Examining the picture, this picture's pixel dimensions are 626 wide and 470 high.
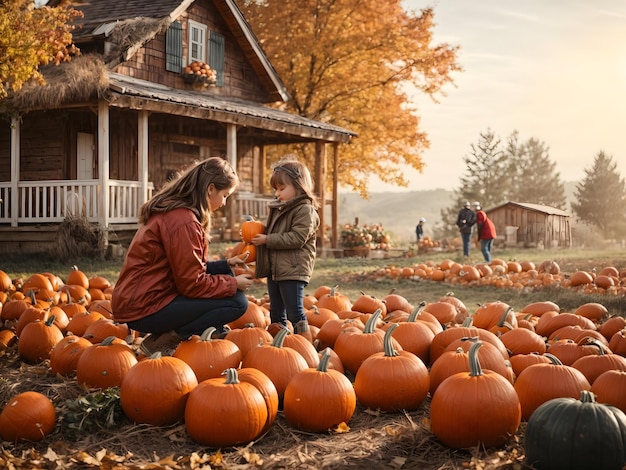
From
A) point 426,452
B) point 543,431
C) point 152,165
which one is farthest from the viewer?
point 152,165

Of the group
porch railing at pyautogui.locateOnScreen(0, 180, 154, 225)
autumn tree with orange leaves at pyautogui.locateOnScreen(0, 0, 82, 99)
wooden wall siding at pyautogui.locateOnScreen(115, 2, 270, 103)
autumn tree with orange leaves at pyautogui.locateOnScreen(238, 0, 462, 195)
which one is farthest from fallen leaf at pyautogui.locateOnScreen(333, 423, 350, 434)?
autumn tree with orange leaves at pyautogui.locateOnScreen(238, 0, 462, 195)

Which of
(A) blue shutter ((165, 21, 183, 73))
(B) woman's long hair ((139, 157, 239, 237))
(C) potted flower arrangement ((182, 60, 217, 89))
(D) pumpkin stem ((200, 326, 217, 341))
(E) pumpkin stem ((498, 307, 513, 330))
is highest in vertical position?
(A) blue shutter ((165, 21, 183, 73))

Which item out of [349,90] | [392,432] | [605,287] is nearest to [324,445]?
[392,432]

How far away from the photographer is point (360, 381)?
3.65 metres

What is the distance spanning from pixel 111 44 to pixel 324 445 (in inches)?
530

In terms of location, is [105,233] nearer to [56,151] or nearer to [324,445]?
[56,151]

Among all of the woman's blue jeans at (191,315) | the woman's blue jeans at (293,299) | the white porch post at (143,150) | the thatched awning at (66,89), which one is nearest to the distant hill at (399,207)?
the white porch post at (143,150)

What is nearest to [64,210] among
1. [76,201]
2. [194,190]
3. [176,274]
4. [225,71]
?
[76,201]

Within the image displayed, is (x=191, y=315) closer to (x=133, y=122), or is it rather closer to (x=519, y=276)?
(x=519, y=276)

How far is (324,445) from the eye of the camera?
3.13 metres

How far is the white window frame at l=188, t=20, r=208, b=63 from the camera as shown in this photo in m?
16.8

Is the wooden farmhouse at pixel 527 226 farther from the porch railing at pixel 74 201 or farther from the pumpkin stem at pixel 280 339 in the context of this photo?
the pumpkin stem at pixel 280 339

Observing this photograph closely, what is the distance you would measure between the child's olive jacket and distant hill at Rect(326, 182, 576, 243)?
68342mm

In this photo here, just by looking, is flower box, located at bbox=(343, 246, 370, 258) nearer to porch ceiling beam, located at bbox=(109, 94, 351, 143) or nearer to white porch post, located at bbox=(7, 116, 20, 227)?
porch ceiling beam, located at bbox=(109, 94, 351, 143)
